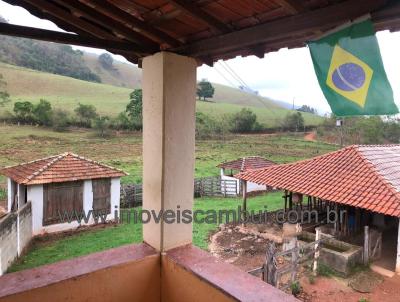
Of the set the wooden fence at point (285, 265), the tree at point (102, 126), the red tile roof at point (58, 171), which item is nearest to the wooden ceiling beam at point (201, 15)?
the wooden fence at point (285, 265)

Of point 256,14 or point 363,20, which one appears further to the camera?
point 256,14

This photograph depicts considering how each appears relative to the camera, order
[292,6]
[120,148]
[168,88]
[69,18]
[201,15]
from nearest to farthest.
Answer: [292,6], [201,15], [69,18], [168,88], [120,148]

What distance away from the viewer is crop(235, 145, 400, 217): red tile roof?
8.01 m

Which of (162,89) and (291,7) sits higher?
(291,7)

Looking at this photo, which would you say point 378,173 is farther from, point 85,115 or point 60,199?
point 85,115

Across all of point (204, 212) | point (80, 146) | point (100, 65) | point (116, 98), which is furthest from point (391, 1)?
point (100, 65)

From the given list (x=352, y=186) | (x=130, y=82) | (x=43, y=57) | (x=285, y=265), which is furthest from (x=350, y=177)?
(x=130, y=82)

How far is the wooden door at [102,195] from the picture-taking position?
39.3 ft

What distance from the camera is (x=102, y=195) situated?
12.3 meters

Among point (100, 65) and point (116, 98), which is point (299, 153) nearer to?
point (116, 98)

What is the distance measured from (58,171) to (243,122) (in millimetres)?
27685

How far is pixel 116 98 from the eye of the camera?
155 feet

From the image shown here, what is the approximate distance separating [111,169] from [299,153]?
54.4 feet

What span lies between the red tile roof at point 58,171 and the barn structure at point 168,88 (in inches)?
366
